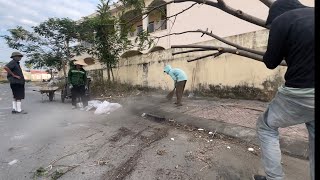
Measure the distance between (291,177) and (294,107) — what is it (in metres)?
1.51

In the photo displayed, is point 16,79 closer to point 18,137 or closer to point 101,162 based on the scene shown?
point 18,137

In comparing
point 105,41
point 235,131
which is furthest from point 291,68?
point 105,41

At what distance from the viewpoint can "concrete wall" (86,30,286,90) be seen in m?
9.10

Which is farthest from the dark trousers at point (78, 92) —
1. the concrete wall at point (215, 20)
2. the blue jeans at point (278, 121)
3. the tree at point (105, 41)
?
the blue jeans at point (278, 121)

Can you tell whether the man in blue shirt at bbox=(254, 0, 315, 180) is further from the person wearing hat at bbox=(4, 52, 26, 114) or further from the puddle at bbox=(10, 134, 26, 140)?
the person wearing hat at bbox=(4, 52, 26, 114)

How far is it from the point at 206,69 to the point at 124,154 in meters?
7.14

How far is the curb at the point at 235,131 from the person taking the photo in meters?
4.49

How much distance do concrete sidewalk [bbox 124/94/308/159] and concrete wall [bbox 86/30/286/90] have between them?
104cm

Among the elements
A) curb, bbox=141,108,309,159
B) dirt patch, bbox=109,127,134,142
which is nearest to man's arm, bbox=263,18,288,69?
curb, bbox=141,108,309,159

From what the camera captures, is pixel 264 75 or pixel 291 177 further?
pixel 264 75

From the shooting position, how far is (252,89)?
9.31 meters
